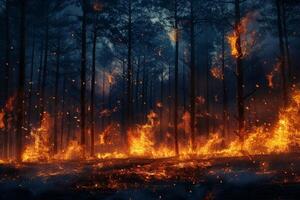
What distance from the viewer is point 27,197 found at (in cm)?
1160

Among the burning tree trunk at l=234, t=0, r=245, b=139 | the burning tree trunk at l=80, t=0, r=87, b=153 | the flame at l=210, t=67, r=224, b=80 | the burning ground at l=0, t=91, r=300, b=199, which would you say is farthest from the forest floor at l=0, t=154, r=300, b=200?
the flame at l=210, t=67, r=224, b=80

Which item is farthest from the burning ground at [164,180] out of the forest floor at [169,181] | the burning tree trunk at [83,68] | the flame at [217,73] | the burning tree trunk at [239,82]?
the flame at [217,73]

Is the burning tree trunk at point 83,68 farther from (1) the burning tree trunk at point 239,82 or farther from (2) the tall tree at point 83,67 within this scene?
(1) the burning tree trunk at point 239,82

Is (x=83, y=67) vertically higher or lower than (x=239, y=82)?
higher

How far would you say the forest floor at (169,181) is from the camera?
10703 millimetres

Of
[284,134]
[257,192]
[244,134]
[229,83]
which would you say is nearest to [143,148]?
[244,134]

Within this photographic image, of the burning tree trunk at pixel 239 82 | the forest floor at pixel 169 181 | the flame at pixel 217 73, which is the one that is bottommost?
the forest floor at pixel 169 181

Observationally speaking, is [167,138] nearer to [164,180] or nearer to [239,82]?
[239,82]

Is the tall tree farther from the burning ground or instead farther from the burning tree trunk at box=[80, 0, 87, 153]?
the burning ground

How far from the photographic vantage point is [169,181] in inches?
482

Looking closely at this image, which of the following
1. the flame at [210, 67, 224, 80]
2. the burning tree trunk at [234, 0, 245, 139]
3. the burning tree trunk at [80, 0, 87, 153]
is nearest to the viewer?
the burning tree trunk at [234, 0, 245, 139]

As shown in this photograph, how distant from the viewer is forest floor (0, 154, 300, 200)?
35.1 ft

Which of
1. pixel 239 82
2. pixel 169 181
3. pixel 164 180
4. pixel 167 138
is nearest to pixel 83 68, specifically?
pixel 239 82

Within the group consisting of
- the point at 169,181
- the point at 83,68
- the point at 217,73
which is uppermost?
the point at 217,73
